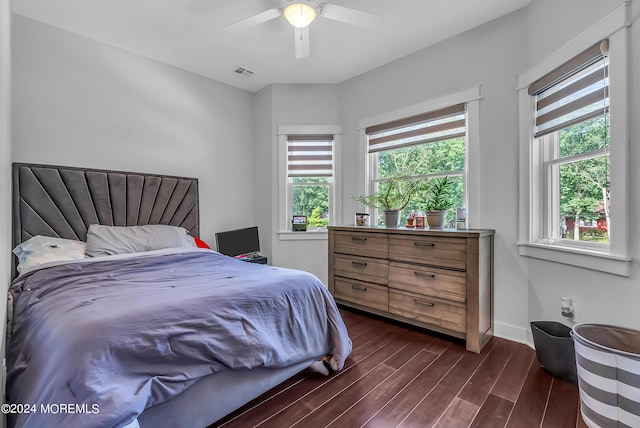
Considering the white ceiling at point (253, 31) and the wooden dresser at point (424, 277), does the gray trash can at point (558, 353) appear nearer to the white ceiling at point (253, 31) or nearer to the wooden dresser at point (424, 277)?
the wooden dresser at point (424, 277)

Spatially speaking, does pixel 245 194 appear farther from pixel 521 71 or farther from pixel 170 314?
pixel 521 71

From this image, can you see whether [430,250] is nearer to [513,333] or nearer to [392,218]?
[392,218]

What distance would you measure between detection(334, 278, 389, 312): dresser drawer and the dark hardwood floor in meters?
0.56

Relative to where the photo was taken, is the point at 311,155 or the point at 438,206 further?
the point at 311,155

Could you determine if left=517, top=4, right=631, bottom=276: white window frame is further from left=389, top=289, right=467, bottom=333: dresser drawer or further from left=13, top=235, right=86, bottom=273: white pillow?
left=13, top=235, right=86, bottom=273: white pillow

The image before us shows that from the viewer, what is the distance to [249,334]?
1497mm

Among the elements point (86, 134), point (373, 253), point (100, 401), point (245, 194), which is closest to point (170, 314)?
point (100, 401)

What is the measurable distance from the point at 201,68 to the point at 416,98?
246 cm

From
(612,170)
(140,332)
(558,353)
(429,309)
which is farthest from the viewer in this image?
(429,309)

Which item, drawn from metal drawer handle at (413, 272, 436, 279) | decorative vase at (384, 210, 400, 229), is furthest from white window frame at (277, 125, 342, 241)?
metal drawer handle at (413, 272, 436, 279)

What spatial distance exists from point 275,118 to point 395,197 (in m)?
1.87

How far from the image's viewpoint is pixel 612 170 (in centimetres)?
171

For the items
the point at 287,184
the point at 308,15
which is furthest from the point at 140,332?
the point at 287,184

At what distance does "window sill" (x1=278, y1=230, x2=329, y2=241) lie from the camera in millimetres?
3744
